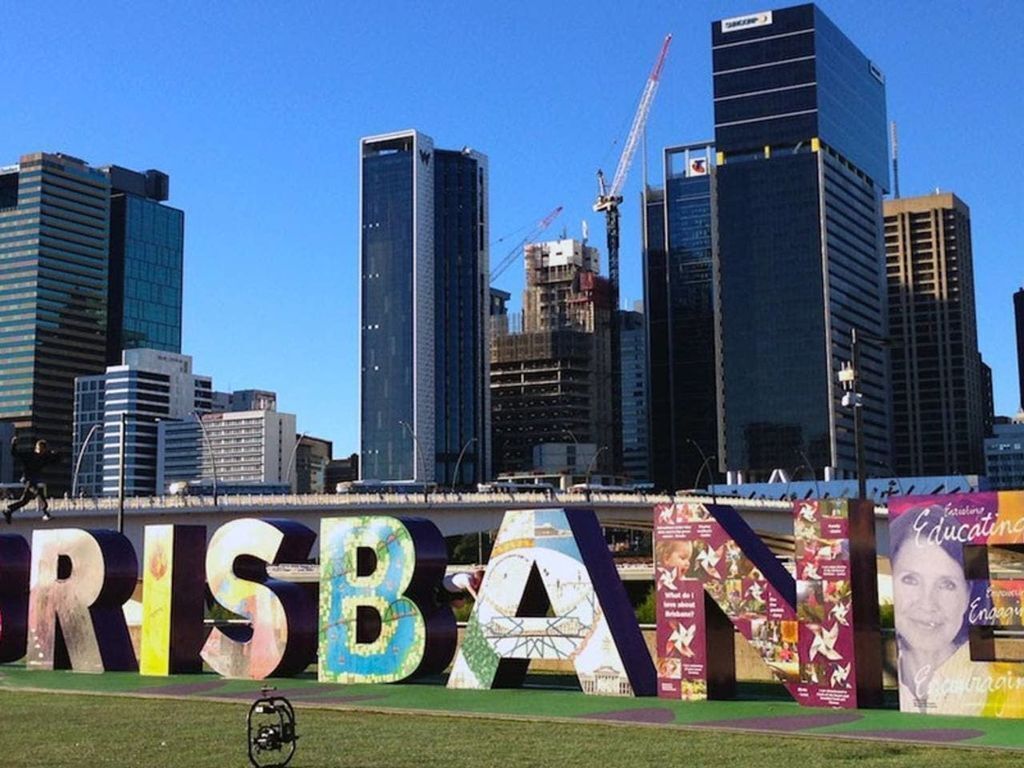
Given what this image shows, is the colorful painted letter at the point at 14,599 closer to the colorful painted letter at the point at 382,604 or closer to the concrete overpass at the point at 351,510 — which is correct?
the colorful painted letter at the point at 382,604

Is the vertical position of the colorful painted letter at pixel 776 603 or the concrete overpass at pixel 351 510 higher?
the concrete overpass at pixel 351 510

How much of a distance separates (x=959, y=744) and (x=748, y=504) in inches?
3678

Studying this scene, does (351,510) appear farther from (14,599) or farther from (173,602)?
(173,602)

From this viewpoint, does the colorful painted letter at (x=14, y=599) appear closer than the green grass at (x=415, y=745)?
No

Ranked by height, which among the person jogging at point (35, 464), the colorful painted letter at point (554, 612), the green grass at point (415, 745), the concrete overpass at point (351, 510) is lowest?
the green grass at point (415, 745)

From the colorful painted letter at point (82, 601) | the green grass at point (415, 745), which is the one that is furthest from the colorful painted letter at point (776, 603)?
the colorful painted letter at point (82, 601)

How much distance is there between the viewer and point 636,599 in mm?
85125

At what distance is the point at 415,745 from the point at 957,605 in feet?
37.2

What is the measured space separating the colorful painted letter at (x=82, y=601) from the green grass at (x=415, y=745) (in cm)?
1128

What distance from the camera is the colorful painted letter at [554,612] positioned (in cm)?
3064

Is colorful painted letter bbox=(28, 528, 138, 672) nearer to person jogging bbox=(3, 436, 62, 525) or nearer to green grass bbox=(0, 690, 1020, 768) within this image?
green grass bbox=(0, 690, 1020, 768)

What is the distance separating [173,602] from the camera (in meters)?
37.8

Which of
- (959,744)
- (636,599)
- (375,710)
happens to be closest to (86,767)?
(375,710)

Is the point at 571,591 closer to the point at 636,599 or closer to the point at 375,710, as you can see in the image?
the point at 375,710
